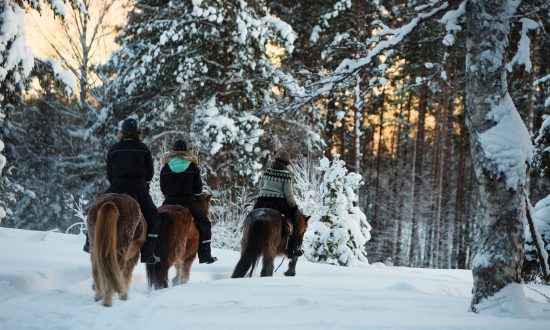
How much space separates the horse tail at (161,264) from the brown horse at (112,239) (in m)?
0.67

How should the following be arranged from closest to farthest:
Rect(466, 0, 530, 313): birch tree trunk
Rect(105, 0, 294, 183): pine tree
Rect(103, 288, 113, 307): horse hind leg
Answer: Rect(466, 0, 530, 313): birch tree trunk
Rect(103, 288, 113, 307): horse hind leg
Rect(105, 0, 294, 183): pine tree

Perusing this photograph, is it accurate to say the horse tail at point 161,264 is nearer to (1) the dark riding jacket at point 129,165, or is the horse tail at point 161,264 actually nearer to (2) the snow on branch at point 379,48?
(1) the dark riding jacket at point 129,165

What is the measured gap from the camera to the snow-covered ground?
14.7 ft

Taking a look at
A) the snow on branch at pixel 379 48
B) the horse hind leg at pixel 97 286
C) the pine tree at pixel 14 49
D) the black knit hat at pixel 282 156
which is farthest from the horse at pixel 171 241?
the pine tree at pixel 14 49

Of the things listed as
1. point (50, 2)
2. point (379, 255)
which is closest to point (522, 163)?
point (50, 2)

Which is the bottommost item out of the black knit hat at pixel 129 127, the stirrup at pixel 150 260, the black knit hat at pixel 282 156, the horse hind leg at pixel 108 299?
the horse hind leg at pixel 108 299

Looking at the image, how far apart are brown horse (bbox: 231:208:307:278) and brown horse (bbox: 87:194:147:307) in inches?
78.6

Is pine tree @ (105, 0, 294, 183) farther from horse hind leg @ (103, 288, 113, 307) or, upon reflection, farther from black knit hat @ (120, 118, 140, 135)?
horse hind leg @ (103, 288, 113, 307)

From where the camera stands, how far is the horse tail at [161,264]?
7.72m

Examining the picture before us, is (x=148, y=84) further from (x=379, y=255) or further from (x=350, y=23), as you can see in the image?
(x=379, y=255)

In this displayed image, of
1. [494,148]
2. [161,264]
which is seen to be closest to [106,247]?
[161,264]

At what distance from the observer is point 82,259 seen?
9.52 meters

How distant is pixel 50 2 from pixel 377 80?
8.51 m

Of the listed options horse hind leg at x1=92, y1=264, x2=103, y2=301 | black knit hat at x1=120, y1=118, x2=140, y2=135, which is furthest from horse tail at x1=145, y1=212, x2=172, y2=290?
black knit hat at x1=120, y1=118, x2=140, y2=135
